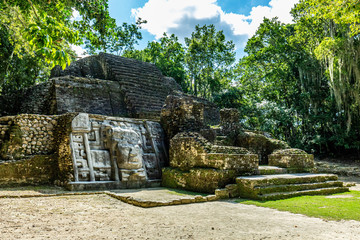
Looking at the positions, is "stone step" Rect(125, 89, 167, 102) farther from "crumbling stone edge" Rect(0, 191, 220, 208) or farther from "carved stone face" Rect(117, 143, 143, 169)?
"crumbling stone edge" Rect(0, 191, 220, 208)

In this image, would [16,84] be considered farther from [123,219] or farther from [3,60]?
[123,219]

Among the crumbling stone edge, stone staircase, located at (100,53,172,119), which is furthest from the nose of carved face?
stone staircase, located at (100,53,172,119)

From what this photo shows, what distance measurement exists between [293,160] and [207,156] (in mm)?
3311

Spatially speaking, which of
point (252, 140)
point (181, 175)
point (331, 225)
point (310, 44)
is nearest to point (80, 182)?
point (181, 175)

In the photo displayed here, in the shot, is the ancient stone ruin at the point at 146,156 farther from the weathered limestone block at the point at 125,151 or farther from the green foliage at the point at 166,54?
the green foliage at the point at 166,54

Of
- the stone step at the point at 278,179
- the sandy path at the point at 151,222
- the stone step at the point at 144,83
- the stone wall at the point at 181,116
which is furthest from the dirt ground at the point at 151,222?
the stone step at the point at 144,83

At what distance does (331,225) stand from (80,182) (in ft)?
18.5

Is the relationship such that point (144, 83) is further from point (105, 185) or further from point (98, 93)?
point (105, 185)

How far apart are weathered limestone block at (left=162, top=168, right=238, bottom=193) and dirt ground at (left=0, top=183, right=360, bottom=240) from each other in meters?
1.16

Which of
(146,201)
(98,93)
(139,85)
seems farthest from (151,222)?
(139,85)

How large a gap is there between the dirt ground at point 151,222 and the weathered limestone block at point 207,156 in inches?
61.2

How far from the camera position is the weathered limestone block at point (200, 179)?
652 centimetres

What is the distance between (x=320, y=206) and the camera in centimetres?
508

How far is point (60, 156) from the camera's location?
288 inches
